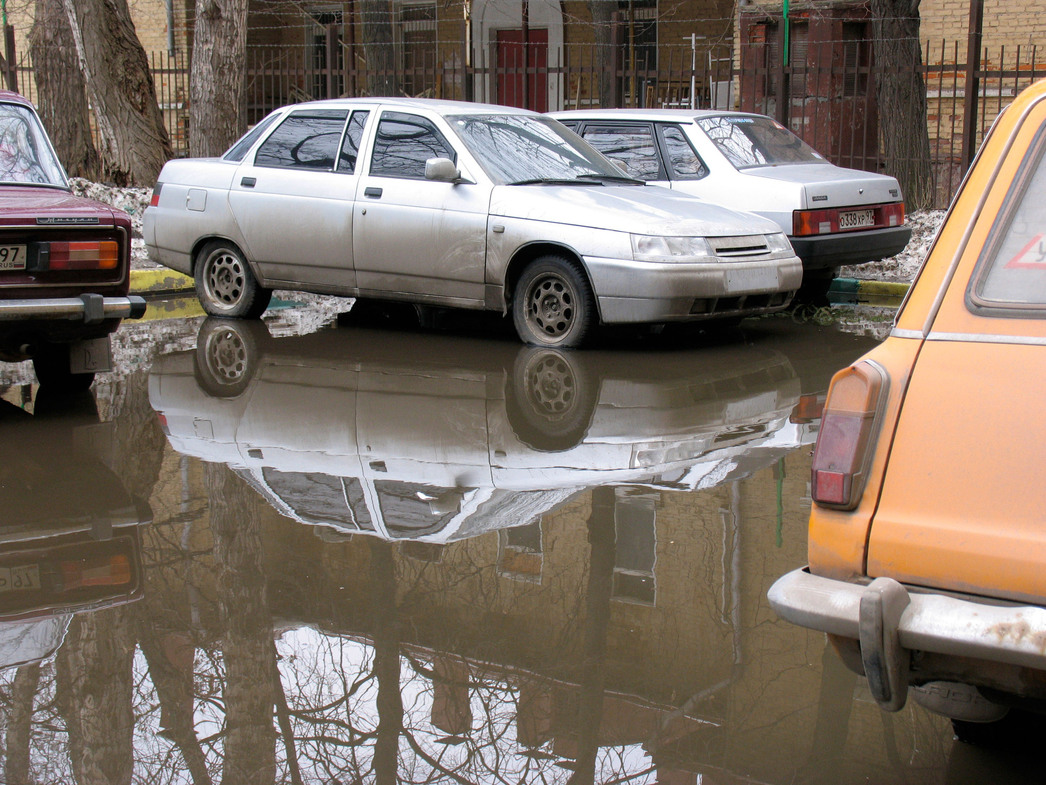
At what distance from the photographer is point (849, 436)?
2.78 meters

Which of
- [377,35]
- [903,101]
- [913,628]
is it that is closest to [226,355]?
[913,628]

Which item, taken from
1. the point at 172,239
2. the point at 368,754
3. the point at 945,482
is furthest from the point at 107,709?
the point at 172,239

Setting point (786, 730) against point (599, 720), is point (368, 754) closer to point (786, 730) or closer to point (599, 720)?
point (599, 720)

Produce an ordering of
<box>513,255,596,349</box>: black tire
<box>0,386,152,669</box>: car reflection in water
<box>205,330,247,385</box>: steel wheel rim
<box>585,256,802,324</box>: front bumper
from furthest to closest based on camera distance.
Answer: <box>513,255,596,349</box>: black tire → <box>585,256,802,324</box>: front bumper → <box>205,330,247,385</box>: steel wheel rim → <box>0,386,152,669</box>: car reflection in water

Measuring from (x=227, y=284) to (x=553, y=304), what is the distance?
10.0ft

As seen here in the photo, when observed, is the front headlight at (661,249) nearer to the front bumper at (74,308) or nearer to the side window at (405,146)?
the side window at (405,146)

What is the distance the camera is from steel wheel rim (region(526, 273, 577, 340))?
28.3 feet

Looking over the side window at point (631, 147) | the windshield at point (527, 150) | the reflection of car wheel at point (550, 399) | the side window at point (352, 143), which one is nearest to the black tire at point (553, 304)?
the reflection of car wheel at point (550, 399)

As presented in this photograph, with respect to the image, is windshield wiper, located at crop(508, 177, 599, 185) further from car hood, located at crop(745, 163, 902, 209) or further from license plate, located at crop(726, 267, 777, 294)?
car hood, located at crop(745, 163, 902, 209)

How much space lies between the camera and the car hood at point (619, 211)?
27.1 ft

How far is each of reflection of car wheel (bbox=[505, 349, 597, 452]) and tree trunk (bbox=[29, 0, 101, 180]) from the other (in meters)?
10.9

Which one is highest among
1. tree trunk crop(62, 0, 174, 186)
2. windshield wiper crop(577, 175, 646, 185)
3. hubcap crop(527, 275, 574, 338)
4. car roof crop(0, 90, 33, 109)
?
tree trunk crop(62, 0, 174, 186)

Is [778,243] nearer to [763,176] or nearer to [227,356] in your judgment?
[763,176]

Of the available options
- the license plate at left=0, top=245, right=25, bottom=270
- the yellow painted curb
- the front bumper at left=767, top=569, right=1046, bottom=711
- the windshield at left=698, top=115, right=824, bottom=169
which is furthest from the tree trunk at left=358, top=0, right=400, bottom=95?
the front bumper at left=767, top=569, right=1046, bottom=711
